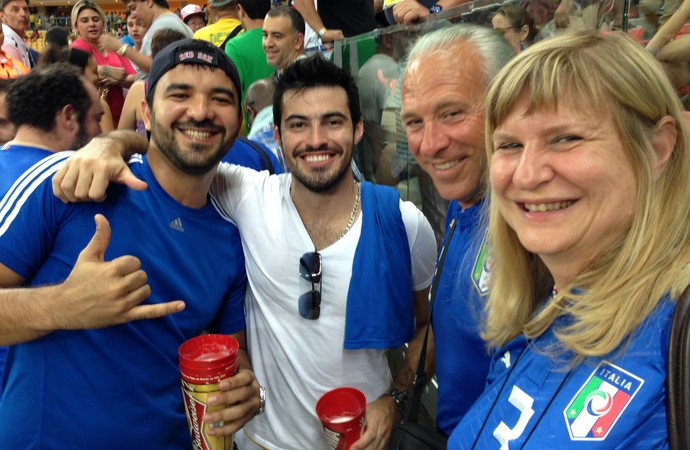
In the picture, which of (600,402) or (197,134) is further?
(197,134)

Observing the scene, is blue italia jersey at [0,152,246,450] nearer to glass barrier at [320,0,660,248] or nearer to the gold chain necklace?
the gold chain necklace

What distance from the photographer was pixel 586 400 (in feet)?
3.14

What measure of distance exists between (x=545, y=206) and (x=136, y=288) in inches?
43.2

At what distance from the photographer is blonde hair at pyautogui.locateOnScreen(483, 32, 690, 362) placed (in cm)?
98

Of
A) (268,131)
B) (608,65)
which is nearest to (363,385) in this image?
(608,65)

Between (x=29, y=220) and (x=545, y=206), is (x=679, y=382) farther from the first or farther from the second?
(x=29, y=220)

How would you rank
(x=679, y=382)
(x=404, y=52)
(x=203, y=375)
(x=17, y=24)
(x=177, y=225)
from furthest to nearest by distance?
1. (x=17, y=24)
2. (x=404, y=52)
3. (x=177, y=225)
4. (x=203, y=375)
5. (x=679, y=382)

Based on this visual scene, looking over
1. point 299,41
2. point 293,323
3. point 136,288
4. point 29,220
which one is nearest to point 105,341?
point 136,288

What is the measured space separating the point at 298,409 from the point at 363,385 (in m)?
0.25

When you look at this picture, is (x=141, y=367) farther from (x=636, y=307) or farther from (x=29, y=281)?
(x=636, y=307)

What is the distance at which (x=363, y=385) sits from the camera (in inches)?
74.9

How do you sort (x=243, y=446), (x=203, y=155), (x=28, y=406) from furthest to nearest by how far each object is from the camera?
Answer: (x=243, y=446), (x=203, y=155), (x=28, y=406)

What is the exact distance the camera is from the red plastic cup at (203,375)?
1394 mm

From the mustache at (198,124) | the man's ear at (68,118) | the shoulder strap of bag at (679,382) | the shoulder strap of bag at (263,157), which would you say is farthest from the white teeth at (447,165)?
the man's ear at (68,118)
